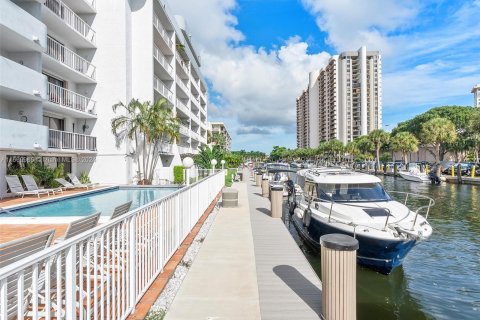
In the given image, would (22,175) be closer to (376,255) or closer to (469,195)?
(376,255)

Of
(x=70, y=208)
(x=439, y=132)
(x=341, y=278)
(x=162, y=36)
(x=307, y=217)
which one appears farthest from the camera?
(x=439, y=132)

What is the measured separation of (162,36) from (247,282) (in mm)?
31123

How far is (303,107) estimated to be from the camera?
19850 centimetres

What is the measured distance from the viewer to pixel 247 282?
552cm

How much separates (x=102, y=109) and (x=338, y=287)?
24.5 meters

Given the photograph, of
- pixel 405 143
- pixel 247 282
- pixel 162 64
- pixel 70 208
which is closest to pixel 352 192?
pixel 247 282

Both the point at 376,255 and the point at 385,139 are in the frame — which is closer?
the point at 376,255

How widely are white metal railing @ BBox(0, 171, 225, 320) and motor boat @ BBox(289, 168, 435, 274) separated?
4241mm

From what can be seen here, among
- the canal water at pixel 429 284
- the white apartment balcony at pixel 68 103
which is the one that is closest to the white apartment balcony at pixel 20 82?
the white apartment balcony at pixel 68 103

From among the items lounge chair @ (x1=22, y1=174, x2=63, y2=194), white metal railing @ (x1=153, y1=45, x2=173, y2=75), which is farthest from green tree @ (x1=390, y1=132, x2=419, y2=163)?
lounge chair @ (x1=22, y1=174, x2=63, y2=194)

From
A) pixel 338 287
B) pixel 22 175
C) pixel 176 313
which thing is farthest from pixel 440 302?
pixel 22 175

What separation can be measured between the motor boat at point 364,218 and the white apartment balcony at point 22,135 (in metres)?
14.1

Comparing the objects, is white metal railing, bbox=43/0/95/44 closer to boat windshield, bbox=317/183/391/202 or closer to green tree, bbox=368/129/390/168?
boat windshield, bbox=317/183/391/202

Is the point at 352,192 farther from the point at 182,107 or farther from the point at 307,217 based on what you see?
the point at 182,107
